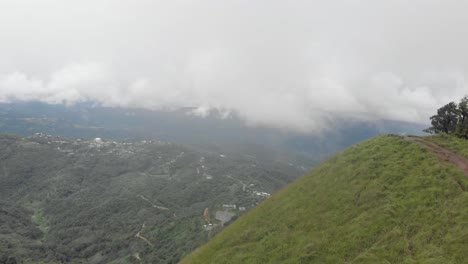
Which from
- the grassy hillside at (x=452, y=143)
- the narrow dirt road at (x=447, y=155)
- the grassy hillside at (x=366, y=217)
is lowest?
the grassy hillside at (x=366, y=217)

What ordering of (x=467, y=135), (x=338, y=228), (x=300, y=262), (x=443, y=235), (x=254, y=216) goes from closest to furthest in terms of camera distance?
(x=443, y=235) → (x=300, y=262) → (x=338, y=228) → (x=254, y=216) → (x=467, y=135)

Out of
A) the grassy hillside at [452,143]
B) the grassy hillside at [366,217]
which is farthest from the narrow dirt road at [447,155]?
the grassy hillside at [366,217]

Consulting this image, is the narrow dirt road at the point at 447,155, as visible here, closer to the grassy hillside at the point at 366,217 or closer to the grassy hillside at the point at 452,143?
the grassy hillside at the point at 452,143

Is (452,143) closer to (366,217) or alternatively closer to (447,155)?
(447,155)

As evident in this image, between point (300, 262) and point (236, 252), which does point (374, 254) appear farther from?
point (236, 252)

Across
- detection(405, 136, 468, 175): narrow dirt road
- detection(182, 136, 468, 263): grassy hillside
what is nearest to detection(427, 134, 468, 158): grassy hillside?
detection(405, 136, 468, 175): narrow dirt road

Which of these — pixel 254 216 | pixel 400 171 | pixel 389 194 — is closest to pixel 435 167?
pixel 400 171
